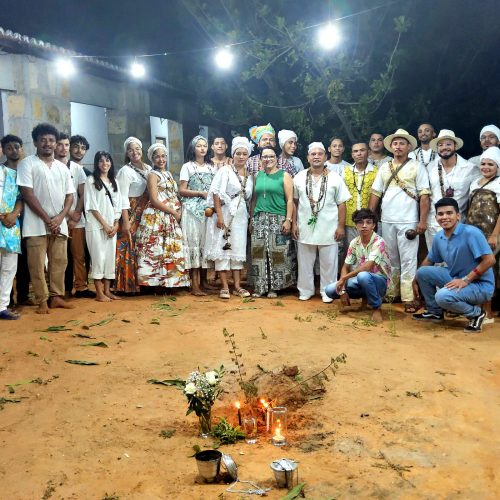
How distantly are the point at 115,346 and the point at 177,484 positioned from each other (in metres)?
2.44

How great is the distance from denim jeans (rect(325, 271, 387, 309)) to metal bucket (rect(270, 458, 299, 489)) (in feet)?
11.4

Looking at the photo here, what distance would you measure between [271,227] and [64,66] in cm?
462

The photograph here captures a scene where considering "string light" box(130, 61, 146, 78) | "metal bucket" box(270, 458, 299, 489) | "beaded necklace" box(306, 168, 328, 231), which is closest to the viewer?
"metal bucket" box(270, 458, 299, 489)

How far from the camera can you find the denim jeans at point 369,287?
19.9 ft

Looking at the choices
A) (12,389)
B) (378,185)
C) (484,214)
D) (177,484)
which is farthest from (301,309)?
(177,484)

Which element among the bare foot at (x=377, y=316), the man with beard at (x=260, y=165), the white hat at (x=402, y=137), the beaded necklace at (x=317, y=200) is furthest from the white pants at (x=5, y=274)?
the white hat at (x=402, y=137)

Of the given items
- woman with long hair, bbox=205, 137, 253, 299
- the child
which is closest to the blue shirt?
woman with long hair, bbox=205, 137, 253, 299

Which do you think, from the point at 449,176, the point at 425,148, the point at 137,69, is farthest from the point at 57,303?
the point at 137,69

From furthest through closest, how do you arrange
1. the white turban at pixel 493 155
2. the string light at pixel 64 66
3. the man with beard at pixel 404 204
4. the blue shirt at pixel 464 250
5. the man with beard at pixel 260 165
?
the string light at pixel 64 66
the man with beard at pixel 260 165
the man with beard at pixel 404 204
the white turban at pixel 493 155
the blue shirt at pixel 464 250

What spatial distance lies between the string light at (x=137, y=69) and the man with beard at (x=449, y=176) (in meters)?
6.32

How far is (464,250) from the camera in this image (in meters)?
5.66

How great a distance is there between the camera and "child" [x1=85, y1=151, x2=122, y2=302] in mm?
6758

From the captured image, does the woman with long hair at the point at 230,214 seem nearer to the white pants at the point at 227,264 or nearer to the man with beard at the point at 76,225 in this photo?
the white pants at the point at 227,264

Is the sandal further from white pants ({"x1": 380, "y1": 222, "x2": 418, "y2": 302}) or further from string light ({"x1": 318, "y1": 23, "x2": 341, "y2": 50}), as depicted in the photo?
string light ({"x1": 318, "y1": 23, "x2": 341, "y2": 50})
